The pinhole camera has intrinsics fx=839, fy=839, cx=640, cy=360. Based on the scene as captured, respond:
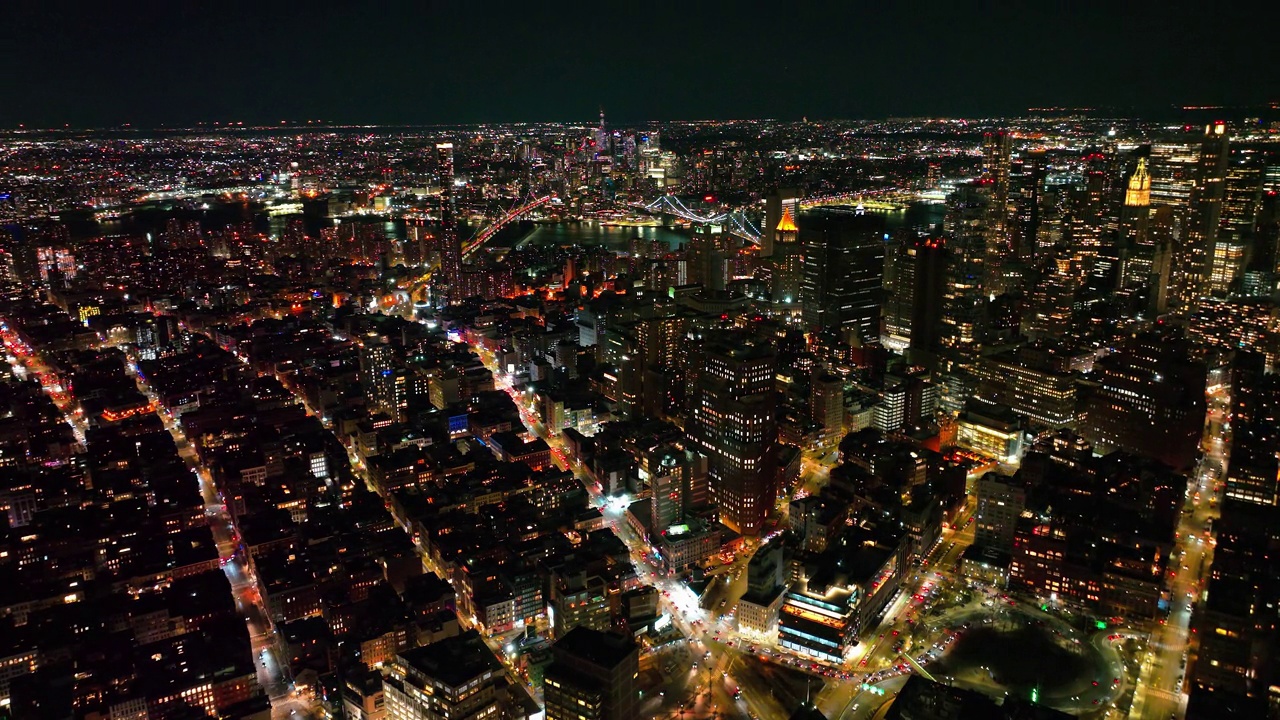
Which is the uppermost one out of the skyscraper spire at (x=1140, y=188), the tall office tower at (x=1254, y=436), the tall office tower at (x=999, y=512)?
the skyscraper spire at (x=1140, y=188)

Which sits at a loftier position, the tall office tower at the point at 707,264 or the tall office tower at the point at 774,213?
the tall office tower at the point at 774,213

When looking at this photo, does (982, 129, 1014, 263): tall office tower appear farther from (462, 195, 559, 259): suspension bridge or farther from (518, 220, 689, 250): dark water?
(462, 195, 559, 259): suspension bridge

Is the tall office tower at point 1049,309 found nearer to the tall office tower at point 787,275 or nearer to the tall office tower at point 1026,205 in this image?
the tall office tower at point 1026,205

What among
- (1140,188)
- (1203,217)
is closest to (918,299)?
(1203,217)

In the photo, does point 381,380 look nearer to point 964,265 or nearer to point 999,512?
point 999,512

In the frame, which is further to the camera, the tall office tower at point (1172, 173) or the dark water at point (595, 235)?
the dark water at point (595, 235)

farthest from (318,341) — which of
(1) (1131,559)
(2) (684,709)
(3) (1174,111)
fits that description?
(3) (1174,111)

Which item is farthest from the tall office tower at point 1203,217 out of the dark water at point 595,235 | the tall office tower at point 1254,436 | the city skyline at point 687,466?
the dark water at point 595,235
